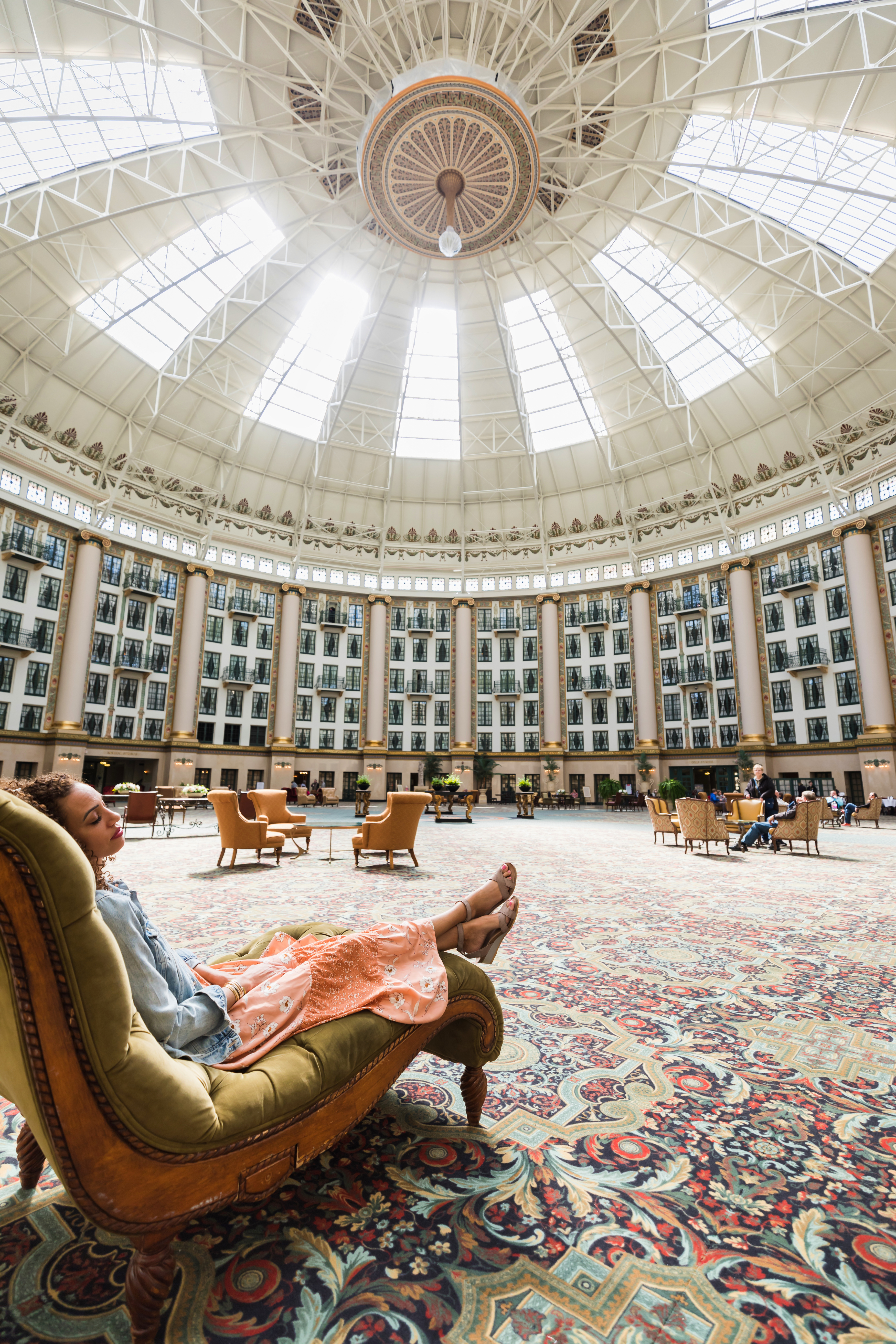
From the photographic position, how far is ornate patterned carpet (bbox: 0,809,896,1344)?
4.82 feet

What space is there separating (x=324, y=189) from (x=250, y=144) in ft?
8.79

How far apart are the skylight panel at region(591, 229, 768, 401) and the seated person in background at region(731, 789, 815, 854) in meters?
19.6

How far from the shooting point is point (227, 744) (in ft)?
102

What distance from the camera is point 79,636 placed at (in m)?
26.3

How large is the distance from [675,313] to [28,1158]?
30.0 metres

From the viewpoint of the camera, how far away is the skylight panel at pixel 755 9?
50.9 ft

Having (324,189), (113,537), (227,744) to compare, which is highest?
(324,189)

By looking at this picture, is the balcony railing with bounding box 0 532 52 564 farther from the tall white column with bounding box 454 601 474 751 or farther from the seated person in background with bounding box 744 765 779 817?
the seated person in background with bounding box 744 765 779 817

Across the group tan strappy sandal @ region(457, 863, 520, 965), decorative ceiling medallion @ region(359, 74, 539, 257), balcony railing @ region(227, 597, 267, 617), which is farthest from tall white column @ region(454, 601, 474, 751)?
tan strappy sandal @ region(457, 863, 520, 965)

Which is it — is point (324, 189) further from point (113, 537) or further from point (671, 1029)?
point (671, 1029)

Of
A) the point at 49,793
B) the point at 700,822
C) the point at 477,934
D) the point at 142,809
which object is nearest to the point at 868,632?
the point at 700,822

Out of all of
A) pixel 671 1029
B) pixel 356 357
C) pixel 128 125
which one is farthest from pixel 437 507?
pixel 671 1029

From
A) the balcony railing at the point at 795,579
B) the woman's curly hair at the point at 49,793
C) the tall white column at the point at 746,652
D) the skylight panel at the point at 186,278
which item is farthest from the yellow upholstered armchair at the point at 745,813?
the skylight panel at the point at 186,278

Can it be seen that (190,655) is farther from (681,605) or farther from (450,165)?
(681,605)
